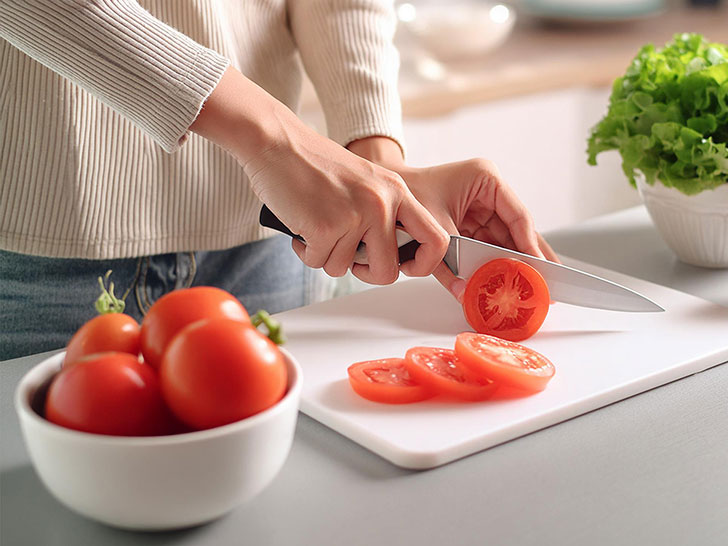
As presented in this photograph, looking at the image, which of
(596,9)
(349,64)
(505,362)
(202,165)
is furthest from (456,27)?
(505,362)

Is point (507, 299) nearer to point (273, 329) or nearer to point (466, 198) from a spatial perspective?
point (466, 198)

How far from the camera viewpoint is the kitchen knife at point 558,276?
106 centimetres

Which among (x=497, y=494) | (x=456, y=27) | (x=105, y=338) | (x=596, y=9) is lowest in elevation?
(x=497, y=494)

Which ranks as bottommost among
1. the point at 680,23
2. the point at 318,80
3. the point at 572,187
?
the point at 572,187

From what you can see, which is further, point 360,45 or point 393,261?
point 360,45

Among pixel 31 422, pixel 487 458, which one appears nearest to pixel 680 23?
pixel 487 458

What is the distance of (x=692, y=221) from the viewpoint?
1216 millimetres

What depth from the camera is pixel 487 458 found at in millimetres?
779

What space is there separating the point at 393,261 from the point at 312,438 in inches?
10.2

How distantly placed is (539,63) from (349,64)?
5.78 feet

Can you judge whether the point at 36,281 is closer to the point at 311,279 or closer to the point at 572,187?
the point at 311,279

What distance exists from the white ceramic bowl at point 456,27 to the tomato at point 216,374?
2.41 m

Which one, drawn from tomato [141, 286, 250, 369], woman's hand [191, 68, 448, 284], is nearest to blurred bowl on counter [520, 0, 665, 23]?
woman's hand [191, 68, 448, 284]

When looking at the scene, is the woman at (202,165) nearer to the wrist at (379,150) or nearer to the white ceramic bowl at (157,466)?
the wrist at (379,150)
